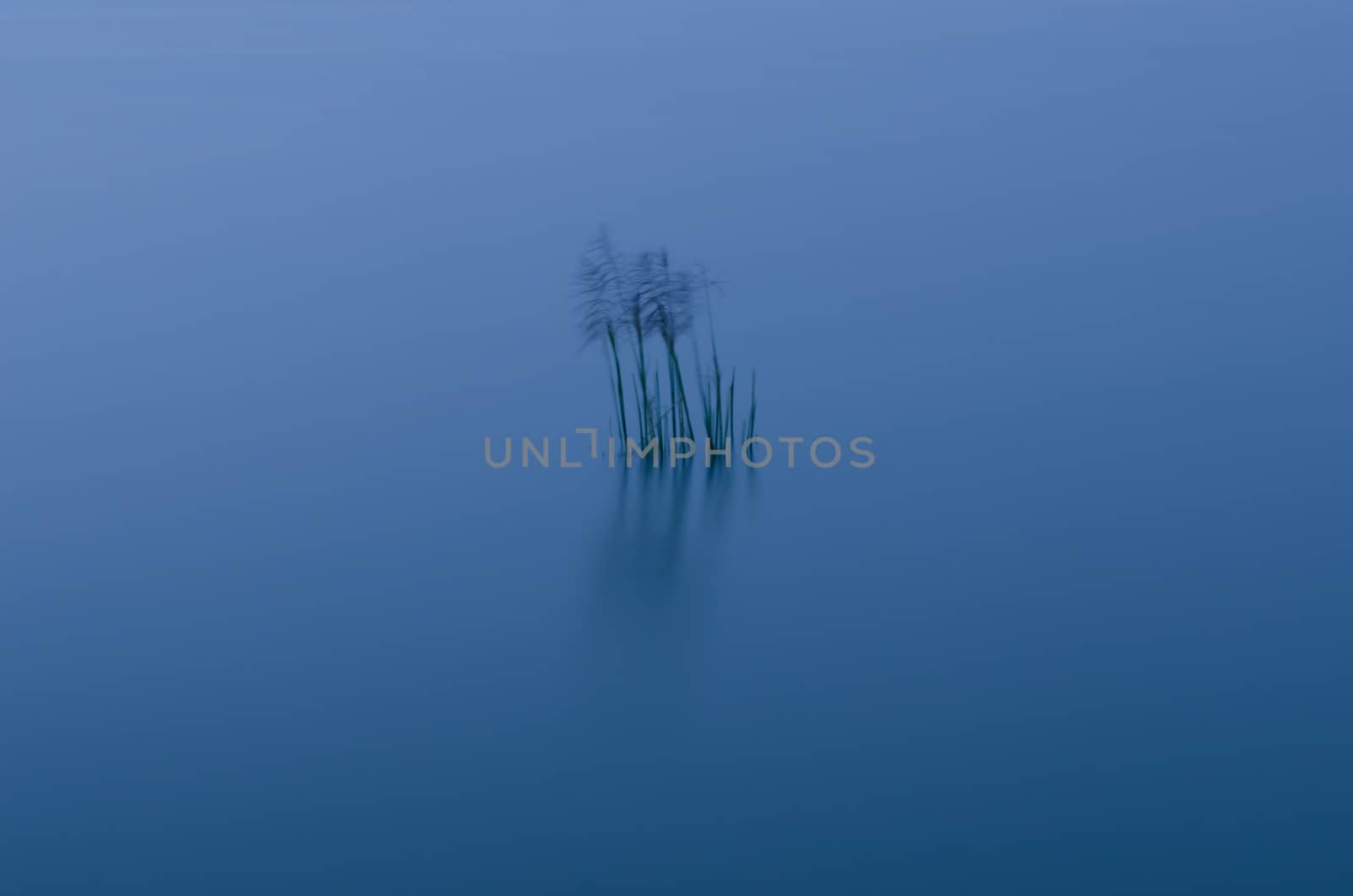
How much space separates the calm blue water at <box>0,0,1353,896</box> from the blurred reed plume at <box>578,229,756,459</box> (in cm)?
17

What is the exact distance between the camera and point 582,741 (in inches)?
121

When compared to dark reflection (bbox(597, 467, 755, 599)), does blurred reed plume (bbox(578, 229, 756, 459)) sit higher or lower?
higher

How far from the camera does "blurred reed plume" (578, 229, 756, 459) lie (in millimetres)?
4203

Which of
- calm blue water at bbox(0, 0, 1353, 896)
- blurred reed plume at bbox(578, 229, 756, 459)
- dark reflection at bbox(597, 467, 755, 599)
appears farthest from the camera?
blurred reed plume at bbox(578, 229, 756, 459)

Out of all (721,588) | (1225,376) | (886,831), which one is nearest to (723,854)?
(886,831)

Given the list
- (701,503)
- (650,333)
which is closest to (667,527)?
(701,503)

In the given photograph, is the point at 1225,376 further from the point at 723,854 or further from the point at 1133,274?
the point at 723,854

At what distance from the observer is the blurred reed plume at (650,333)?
4.20 meters

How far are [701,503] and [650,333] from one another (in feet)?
1.76

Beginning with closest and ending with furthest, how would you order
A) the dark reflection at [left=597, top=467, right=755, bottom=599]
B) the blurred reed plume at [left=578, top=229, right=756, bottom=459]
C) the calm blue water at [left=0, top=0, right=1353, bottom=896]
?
the calm blue water at [left=0, top=0, right=1353, bottom=896] → the dark reflection at [left=597, top=467, right=755, bottom=599] → the blurred reed plume at [left=578, top=229, right=756, bottom=459]

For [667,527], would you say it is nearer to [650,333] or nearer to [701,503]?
[701,503]

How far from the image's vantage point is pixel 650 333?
426cm

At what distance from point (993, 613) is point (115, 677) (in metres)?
2.04

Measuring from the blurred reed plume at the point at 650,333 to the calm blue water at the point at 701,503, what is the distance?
0.17 metres
